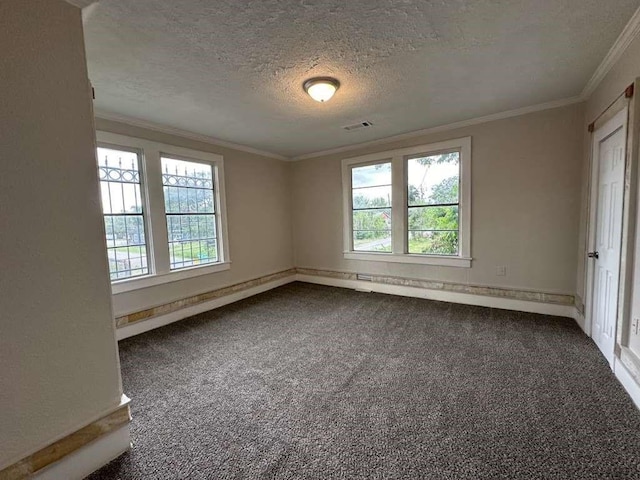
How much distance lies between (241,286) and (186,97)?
9.48 feet

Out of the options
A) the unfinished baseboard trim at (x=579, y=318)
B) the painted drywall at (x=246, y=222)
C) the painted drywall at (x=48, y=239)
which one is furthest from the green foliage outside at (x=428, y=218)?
the painted drywall at (x=48, y=239)

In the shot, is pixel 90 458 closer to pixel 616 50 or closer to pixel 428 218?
pixel 428 218

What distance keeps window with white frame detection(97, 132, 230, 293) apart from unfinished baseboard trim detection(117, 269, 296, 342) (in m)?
0.35

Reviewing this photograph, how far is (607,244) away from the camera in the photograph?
2498 millimetres

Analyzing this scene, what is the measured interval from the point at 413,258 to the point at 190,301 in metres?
3.30

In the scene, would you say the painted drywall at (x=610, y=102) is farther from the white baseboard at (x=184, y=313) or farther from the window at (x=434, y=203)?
the white baseboard at (x=184, y=313)

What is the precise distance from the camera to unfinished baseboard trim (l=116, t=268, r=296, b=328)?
3336 millimetres

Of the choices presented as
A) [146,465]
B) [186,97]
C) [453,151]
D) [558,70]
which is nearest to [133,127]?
[186,97]

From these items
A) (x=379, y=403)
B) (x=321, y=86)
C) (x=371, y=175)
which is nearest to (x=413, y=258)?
(x=371, y=175)

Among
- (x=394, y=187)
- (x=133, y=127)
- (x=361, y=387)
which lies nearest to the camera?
(x=361, y=387)

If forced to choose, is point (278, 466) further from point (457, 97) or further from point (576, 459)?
point (457, 97)

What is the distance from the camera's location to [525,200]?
3.53m

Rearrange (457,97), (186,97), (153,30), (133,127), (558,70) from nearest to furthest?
(153,30) < (558,70) < (186,97) < (457,97) < (133,127)

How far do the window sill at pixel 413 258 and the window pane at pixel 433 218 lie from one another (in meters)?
0.43
